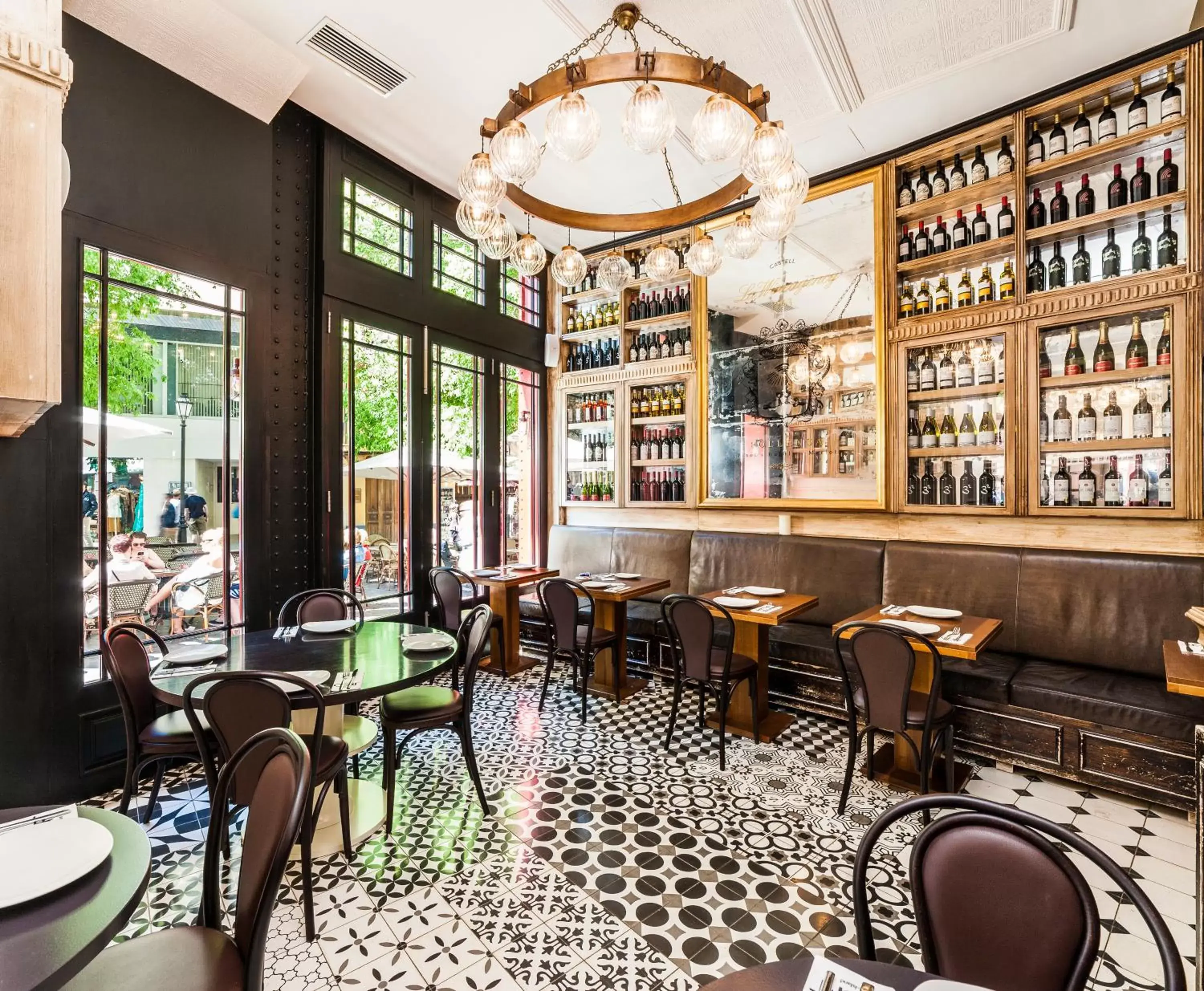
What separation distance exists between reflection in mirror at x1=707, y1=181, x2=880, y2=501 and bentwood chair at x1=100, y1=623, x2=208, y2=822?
4106mm

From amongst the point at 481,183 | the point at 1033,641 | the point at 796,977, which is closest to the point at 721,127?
the point at 481,183

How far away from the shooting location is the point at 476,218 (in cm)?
288

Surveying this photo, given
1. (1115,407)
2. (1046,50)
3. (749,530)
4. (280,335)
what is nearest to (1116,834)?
(1115,407)

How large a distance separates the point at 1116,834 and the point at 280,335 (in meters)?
5.28

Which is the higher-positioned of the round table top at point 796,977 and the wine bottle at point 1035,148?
the wine bottle at point 1035,148

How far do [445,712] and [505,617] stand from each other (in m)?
2.12

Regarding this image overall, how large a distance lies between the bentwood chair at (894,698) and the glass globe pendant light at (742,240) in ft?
6.48

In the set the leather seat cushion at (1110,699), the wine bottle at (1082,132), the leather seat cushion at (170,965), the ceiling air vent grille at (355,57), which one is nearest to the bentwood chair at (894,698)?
the leather seat cushion at (1110,699)

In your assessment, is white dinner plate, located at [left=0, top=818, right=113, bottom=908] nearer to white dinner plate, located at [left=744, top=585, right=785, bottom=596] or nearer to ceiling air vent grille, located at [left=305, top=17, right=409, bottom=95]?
white dinner plate, located at [left=744, top=585, right=785, bottom=596]

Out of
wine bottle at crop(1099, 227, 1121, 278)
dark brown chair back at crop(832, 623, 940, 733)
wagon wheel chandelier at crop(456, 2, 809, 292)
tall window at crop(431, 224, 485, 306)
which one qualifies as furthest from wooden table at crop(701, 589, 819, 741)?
tall window at crop(431, 224, 485, 306)

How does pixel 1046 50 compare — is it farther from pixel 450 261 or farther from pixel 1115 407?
pixel 450 261

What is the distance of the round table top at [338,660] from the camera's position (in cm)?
230

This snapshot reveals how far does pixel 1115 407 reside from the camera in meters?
3.63

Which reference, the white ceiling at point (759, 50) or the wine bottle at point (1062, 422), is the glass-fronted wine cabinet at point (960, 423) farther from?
the white ceiling at point (759, 50)
